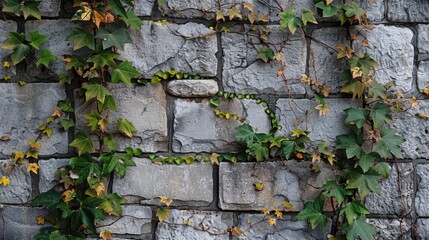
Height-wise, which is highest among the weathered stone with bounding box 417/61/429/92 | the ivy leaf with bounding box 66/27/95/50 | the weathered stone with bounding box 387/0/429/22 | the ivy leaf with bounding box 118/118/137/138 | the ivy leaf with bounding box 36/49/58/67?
the weathered stone with bounding box 387/0/429/22

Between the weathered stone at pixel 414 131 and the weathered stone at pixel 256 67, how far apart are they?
0.50m

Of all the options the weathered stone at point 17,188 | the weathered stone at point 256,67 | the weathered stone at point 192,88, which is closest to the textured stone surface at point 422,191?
the weathered stone at point 256,67

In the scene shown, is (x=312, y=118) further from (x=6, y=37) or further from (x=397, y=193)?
(x=6, y=37)

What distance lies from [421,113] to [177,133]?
3.93 ft

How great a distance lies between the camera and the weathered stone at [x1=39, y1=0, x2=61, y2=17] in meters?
2.54

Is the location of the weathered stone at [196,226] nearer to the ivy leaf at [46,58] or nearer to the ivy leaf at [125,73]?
the ivy leaf at [125,73]

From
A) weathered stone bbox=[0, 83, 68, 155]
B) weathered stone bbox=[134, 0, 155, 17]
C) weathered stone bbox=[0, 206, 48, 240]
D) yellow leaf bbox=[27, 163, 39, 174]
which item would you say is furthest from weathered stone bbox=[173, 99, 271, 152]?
weathered stone bbox=[0, 206, 48, 240]

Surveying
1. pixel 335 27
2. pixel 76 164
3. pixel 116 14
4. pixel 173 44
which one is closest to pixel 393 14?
pixel 335 27

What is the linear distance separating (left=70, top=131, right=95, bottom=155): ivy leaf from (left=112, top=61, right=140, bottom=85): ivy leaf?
0.31 m

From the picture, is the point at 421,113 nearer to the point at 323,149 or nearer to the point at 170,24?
the point at 323,149

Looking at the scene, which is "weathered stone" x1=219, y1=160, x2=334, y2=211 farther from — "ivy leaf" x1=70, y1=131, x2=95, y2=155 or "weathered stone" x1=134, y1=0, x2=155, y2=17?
"weathered stone" x1=134, y1=0, x2=155, y2=17

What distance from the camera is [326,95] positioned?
2.48m

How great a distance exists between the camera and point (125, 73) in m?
2.45

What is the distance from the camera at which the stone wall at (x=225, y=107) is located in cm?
248
